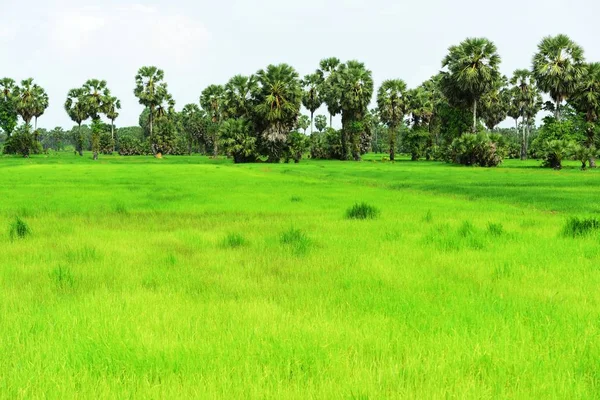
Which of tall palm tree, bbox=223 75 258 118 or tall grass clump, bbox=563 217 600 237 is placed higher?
tall palm tree, bbox=223 75 258 118

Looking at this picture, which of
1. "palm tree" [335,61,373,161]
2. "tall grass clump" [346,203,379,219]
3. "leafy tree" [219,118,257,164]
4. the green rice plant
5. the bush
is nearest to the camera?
the green rice plant

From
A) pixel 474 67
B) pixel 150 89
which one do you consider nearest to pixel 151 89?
pixel 150 89

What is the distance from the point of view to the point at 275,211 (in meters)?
16.0

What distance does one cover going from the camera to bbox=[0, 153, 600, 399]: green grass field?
3.71 meters

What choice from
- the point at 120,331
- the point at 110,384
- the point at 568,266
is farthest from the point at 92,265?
the point at 568,266

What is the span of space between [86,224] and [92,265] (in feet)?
19.0

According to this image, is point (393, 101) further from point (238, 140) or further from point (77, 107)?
point (77, 107)

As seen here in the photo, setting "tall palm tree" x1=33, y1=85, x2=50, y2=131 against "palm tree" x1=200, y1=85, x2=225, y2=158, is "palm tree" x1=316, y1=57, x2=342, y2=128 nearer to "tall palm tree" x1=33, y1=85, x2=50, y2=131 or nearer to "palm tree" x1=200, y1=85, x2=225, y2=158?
"palm tree" x1=200, y1=85, x2=225, y2=158

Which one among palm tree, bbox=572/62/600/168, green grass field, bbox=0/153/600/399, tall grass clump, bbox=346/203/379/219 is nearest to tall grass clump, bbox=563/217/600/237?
green grass field, bbox=0/153/600/399

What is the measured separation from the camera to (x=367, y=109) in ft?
301

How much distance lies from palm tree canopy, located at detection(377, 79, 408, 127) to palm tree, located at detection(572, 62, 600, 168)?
35590 mm

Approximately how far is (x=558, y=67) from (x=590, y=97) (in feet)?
20.3

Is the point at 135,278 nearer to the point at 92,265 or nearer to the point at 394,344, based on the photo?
the point at 92,265

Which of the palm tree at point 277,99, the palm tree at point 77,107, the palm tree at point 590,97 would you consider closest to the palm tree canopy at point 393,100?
the palm tree at point 277,99
